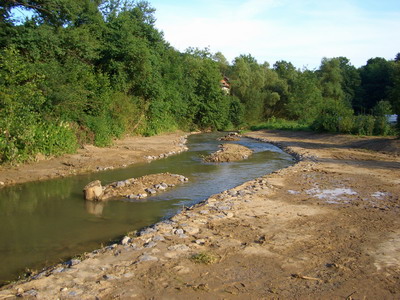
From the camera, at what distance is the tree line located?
50.2 feet

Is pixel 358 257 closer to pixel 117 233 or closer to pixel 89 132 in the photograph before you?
pixel 117 233

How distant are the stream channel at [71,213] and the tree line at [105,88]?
146 inches

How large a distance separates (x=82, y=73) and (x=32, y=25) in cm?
363

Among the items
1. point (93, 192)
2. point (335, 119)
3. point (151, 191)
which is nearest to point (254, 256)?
point (151, 191)

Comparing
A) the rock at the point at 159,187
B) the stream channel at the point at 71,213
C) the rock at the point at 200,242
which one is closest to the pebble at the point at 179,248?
the rock at the point at 200,242

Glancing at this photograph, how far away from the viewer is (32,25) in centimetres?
1939

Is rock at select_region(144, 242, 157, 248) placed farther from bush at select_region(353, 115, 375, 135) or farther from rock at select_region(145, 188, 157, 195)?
bush at select_region(353, 115, 375, 135)

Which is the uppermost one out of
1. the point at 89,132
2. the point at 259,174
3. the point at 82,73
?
the point at 82,73

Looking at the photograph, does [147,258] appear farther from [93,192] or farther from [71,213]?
[93,192]

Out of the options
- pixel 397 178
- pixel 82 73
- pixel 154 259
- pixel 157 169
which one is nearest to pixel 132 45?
pixel 82 73

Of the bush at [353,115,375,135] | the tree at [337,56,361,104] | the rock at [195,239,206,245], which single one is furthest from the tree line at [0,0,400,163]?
the tree at [337,56,361,104]

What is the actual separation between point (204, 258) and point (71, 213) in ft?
18.0

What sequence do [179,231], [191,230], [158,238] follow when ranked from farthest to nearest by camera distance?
[191,230] < [179,231] < [158,238]

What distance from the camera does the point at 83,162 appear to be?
16.5 m
